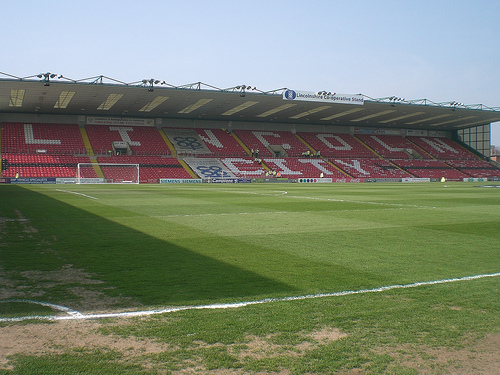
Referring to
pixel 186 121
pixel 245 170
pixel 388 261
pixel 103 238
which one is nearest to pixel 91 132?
pixel 186 121

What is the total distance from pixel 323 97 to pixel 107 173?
27.1 m

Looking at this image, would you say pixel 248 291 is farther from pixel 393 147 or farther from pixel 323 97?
pixel 393 147

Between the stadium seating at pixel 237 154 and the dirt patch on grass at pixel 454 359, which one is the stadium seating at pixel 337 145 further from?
the dirt patch on grass at pixel 454 359

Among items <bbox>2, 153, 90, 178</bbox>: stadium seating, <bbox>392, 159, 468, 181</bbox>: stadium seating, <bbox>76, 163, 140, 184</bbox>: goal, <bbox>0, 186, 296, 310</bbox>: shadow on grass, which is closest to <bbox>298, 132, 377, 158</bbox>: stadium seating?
<bbox>392, 159, 468, 181</bbox>: stadium seating

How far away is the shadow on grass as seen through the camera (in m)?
5.53

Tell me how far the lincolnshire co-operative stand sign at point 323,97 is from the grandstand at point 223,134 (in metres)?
0.13

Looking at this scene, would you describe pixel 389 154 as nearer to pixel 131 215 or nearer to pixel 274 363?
pixel 131 215

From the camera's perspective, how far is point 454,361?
12.0 feet

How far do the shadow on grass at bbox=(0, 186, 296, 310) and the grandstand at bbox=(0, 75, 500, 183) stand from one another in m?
39.0

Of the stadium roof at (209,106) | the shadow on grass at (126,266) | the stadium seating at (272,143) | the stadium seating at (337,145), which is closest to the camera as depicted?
the shadow on grass at (126,266)

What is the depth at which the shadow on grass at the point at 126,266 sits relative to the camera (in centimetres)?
553

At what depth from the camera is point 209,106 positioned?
59.8 meters

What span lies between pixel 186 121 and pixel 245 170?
13.4m

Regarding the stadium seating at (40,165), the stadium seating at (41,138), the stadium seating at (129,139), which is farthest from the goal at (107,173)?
the stadium seating at (41,138)
